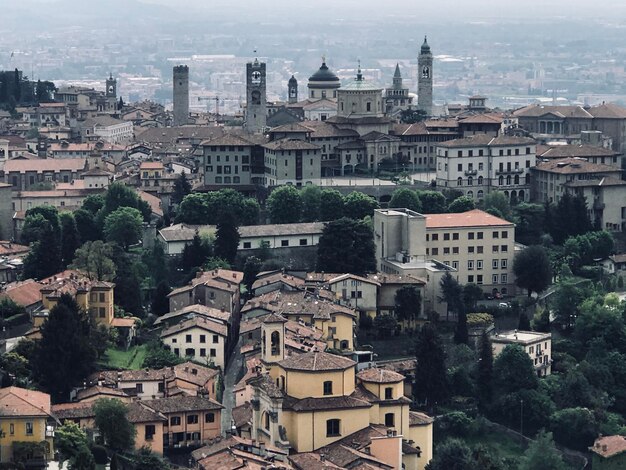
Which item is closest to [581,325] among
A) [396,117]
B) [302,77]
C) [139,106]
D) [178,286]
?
[178,286]

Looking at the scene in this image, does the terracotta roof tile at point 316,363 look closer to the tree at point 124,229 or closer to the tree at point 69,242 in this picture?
the tree at point 69,242

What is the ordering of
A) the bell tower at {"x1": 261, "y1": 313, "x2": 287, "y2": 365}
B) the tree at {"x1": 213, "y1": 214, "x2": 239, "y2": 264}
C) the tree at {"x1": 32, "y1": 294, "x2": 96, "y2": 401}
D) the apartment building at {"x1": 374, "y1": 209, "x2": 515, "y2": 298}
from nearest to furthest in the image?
the bell tower at {"x1": 261, "y1": 313, "x2": 287, "y2": 365} → the tree at {"x1": 32, "y1": 294, "x2": 96, "y2": 401} → the apartment building at {"x1": 374, "y1": 209, "x2": 515, "y2": 298} → the tree at {"x1": 213, "y1": 214, "x2": 239, "y2": 264}

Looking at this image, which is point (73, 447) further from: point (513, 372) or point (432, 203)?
point (432, 203)

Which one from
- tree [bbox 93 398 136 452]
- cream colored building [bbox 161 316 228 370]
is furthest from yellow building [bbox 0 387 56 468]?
cream colored building [bbox 161 316 228 370]

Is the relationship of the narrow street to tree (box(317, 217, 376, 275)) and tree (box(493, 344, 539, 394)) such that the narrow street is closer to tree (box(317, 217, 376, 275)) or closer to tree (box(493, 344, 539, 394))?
tree (box(317, 217, 376, 275))

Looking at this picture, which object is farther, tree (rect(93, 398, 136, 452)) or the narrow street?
the narrow street

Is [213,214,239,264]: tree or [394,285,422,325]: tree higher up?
[213,214,239,264]: tree

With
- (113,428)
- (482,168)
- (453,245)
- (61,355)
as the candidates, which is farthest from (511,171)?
(113,428)

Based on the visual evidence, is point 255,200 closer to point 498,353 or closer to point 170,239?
point 170,239
